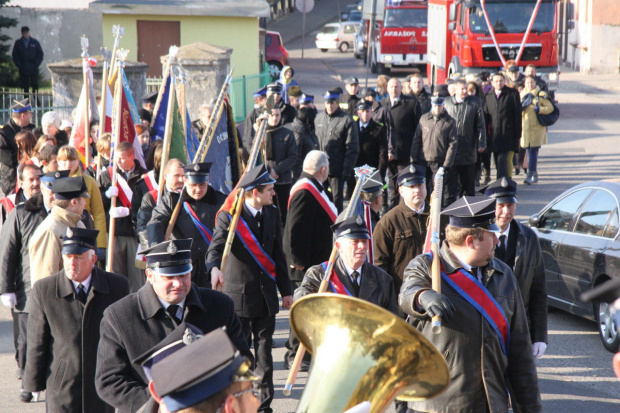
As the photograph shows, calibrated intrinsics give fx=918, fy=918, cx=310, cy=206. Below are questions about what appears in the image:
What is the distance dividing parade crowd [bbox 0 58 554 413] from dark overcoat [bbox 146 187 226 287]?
1cm

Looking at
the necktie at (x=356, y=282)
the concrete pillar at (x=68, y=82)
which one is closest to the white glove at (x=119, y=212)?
the necktie at (x=356, y=282)

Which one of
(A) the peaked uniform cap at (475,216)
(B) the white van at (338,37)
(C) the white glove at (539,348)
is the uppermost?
(B) the white van at (338,37)

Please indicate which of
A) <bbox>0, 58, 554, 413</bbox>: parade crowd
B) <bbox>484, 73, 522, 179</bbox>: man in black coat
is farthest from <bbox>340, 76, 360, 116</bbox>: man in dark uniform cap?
<bbox>484, 73, 522, 179</bbox>: man in black coat

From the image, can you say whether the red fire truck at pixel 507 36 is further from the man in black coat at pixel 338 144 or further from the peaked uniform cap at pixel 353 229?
the peaked uniform cap at pixel 353 229

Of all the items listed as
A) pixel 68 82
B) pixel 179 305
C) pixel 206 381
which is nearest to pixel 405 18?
pixel 68 82

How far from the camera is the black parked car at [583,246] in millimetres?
8602

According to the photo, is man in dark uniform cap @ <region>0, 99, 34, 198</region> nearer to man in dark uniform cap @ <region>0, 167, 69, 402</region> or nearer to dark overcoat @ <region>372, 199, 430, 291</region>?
man in dark uniform cap @ <region>0, 167, 69, 402</region>

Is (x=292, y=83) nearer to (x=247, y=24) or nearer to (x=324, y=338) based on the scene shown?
(x=247, y=24)

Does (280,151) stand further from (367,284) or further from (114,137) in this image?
(367,284)

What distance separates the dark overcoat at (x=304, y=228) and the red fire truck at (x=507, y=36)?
15.9 meters

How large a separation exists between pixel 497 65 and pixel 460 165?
11.2 m

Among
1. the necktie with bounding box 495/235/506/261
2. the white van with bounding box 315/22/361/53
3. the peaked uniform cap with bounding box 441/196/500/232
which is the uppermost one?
the white van with bounding box 315/22/361/53

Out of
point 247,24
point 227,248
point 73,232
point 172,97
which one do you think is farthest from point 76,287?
point 247,24

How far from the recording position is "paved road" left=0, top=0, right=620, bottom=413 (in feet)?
24.5
